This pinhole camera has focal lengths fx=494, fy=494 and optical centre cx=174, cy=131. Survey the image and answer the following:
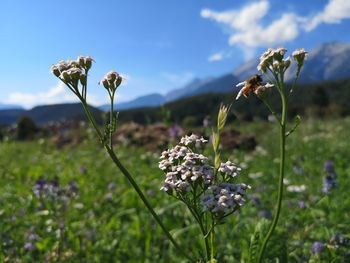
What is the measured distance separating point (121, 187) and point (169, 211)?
2.15 metres

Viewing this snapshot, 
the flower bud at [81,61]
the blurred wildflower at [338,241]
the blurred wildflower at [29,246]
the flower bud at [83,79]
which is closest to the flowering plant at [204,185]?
the flower bud at [83,79]

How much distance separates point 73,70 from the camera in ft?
8.10

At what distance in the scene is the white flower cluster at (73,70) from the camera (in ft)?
8.09

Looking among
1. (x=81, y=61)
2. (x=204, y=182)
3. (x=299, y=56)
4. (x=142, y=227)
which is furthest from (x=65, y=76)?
(x=142, y=227)

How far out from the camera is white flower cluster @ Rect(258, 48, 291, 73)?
2.53 meters

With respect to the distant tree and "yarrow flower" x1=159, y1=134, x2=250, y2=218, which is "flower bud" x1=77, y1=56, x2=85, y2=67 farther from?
the distant tree

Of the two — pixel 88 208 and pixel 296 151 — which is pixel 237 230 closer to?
pixel 88 208

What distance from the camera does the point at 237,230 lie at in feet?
15.4

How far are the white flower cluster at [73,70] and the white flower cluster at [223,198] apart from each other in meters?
0.86

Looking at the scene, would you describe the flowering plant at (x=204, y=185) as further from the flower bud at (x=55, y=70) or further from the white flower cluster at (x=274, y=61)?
the flower bud at (x=55, y=70)

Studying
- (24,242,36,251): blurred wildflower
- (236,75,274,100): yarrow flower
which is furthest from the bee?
(24,242,36,251): blurred wildflower

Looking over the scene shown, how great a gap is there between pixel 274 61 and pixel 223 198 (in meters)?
0.80

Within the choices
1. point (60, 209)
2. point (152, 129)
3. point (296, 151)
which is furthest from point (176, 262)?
point (152, 129)

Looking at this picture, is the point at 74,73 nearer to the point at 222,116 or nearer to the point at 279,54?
the point at 222,116
